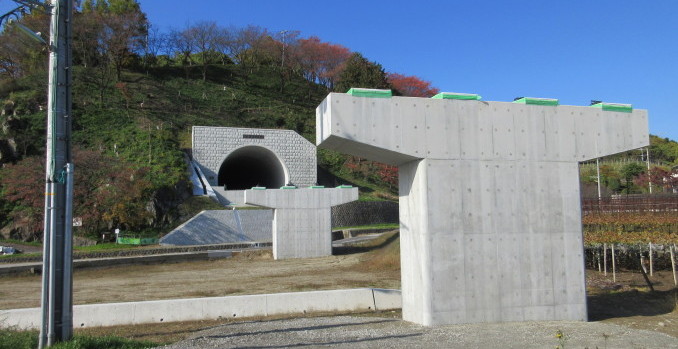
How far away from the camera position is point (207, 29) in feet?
222

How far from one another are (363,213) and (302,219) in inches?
644

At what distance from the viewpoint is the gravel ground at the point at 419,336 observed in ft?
24.1

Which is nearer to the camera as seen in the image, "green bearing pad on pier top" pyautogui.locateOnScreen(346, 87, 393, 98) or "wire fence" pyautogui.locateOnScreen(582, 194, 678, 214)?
"green bearing pad on pier top" pyautogui.locateOnScreen(346, 87, 393, 98)

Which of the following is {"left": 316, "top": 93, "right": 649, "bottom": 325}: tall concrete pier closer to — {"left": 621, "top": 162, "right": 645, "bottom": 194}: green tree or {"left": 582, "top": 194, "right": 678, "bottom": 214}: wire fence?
{"left": 582, "top": 194, "right": 678, "bottom": 214}: wire fence

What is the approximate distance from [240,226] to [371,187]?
1783cm

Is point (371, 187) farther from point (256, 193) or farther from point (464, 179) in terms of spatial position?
point (464, 179)

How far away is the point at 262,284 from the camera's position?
1756 centimetres

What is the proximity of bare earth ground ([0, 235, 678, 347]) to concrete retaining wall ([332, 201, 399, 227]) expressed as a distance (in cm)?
1375

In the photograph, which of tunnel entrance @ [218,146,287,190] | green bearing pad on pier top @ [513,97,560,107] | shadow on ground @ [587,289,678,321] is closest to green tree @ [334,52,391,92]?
tunnel entrance @ [218,146,287,190]

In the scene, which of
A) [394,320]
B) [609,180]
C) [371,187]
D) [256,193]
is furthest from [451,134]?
[609,180]

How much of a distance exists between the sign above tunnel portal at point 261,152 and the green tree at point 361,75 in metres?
14.0

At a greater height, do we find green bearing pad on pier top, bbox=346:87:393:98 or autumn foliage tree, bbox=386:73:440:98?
autumn foliage tree, bbox=386:73:440:98

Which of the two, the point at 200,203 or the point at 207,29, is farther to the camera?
the point at 207,29

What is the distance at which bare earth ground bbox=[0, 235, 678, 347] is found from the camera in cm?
1008
